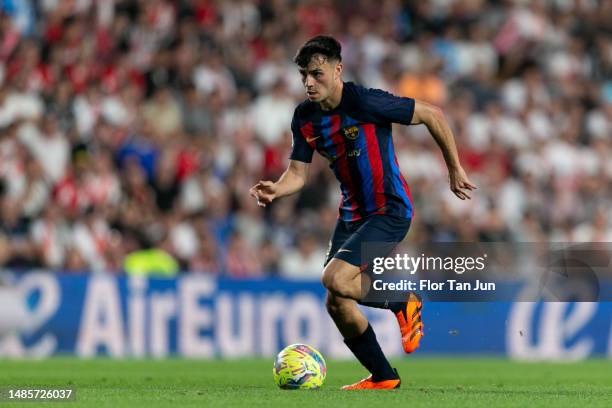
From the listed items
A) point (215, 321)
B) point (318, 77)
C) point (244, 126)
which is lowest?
point (215, 321)

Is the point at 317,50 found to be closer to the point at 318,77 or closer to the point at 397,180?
the point at 318,77

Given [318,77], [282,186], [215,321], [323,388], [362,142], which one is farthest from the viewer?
[215,321]

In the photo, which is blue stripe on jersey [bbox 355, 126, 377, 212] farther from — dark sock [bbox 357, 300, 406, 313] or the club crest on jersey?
dark sock [bbox 357, 300, 406, 313]

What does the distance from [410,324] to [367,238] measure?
685 mm

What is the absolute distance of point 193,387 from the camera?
10.3m

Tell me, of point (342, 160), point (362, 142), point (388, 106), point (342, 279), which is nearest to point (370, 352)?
point (342, 279)

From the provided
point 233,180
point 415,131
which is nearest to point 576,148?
point 415,131

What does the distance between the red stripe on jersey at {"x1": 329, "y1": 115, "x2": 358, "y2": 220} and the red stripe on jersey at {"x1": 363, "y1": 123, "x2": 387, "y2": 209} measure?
0.17m

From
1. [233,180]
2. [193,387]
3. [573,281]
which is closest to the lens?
[193,387]

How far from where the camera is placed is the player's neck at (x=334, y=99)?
945cm

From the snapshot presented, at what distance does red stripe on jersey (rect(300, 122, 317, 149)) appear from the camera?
9656 millimetres

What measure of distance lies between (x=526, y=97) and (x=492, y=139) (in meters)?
1.44

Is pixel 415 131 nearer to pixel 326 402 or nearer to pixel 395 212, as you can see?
pixel 395 212

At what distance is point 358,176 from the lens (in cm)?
958
